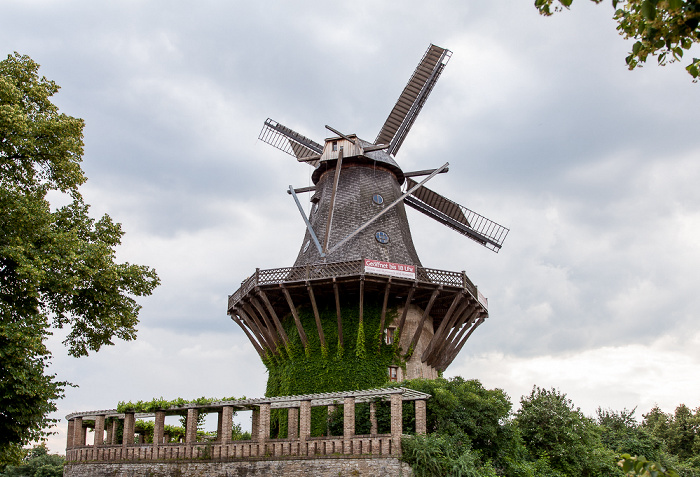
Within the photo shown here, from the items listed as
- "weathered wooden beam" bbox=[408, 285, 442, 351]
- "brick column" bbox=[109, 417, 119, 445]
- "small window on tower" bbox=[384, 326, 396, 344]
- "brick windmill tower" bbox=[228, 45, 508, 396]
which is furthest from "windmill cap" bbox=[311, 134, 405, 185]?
"brick column" bbox=[109, 417, 119, 445]

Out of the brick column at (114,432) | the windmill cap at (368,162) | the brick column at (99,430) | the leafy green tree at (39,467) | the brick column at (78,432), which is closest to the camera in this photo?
the brick column at (99,430)

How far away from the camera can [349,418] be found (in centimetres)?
2373

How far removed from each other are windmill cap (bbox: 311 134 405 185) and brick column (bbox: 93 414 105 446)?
54.0ft

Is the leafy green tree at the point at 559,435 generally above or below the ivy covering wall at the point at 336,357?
below

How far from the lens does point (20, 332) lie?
55.2ft

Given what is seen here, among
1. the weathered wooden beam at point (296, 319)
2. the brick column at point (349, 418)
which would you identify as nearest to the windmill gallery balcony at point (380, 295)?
the weathered wooden beam at point (296, 319)

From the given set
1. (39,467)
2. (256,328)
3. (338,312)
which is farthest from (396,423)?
(39,467)

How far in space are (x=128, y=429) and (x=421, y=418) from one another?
1364 cm

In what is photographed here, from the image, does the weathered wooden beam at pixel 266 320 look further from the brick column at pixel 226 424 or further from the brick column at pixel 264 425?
the brick column at pixel 264 425

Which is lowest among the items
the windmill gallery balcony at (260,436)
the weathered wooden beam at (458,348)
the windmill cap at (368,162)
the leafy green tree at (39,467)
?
the leafy green tree at (39,467)

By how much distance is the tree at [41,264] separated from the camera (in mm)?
17453

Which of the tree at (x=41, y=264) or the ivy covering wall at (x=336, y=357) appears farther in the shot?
the ivy covering wall at (x=336, y=357)

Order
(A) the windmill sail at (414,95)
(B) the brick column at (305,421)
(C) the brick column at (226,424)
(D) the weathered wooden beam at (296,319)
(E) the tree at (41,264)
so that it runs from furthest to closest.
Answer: (A) the windmill sail at (414,95)
(D) the weathered wooden beam at (296,319)
(C) the brick column at (226,424)
(B) the brick column at (305,421)
(E) the tree at (41,264)

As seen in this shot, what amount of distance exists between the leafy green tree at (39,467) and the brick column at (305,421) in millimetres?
27750
